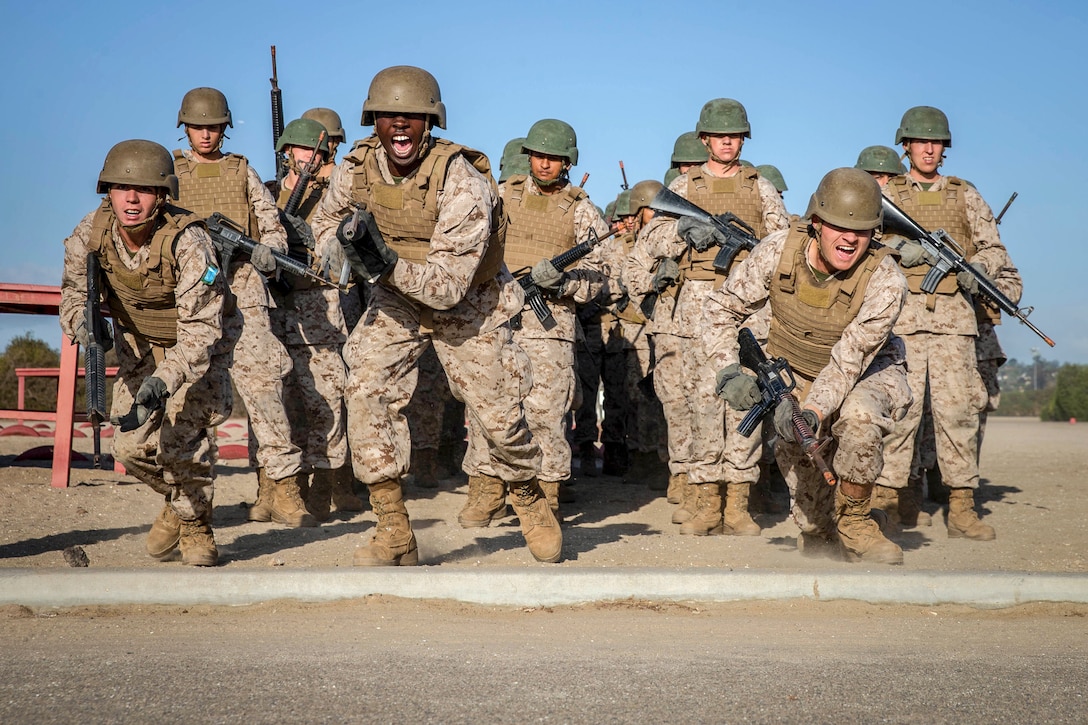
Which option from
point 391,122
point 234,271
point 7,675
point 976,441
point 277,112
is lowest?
point 7,675

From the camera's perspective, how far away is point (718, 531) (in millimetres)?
7855

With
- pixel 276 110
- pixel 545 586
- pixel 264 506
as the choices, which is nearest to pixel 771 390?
pixel 545 586

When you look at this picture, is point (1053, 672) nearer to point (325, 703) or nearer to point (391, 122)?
point (325, 703)

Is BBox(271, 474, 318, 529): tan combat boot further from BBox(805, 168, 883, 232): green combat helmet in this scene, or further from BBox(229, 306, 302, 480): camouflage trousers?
BBox(805, 168, 883, 232): green combat helmet

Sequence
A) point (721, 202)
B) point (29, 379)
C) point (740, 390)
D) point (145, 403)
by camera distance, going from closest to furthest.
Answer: point (145, 403), point (740, 390), point (721, 202), point (29, 379)

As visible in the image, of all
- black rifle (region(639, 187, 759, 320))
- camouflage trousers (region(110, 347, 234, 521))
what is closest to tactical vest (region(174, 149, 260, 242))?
camouflage trousers (region(110, 347, 234, 521))

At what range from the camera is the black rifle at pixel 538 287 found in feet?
27.7

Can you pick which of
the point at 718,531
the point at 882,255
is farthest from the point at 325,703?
the point at 718,531

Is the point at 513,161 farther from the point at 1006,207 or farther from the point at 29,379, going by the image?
the point at 29,379

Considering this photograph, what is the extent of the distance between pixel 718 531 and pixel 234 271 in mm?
3637

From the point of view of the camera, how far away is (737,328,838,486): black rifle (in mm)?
5781

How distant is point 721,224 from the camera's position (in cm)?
853

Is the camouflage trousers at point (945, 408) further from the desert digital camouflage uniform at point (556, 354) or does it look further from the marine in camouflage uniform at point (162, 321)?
the marine in camouflage uniform at point (162, 321)

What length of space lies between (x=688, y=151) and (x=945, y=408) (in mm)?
4100
